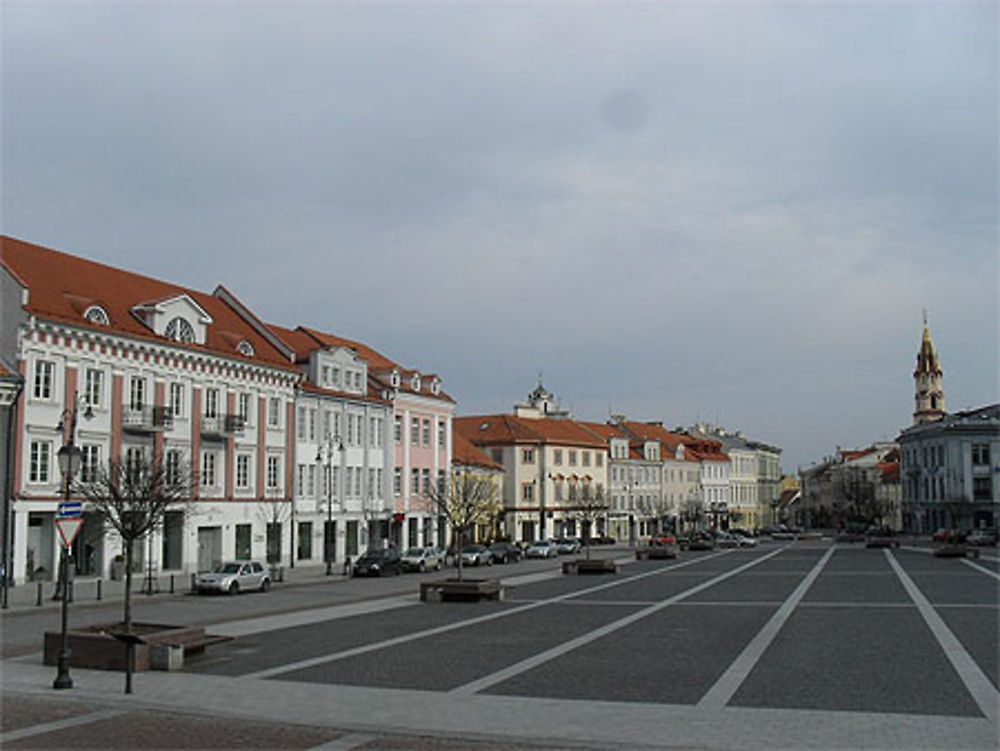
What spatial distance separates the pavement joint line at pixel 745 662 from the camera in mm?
15336

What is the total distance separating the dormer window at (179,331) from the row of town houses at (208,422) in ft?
0.32

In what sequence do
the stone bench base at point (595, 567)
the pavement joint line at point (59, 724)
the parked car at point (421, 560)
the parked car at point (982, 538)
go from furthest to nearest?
the parked car at point (982, 538) → the parked car at point (421, 560) → the stone bench base at point (595, 567) → the pavement joint line at point (59, 724)

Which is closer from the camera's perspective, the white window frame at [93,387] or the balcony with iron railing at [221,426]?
the white window frame at [93,387]

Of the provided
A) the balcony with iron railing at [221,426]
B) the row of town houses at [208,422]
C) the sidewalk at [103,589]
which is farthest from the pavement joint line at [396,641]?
the balcony with iron railing at [221,426]

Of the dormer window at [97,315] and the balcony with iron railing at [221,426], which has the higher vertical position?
the dormer window at [97,315]

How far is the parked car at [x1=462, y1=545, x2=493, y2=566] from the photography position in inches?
2222

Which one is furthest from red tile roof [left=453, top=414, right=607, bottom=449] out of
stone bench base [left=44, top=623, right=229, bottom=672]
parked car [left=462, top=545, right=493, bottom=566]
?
stone bench base [left=44, top=623, right=229, bottom=672]

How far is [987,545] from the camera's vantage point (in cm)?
8412

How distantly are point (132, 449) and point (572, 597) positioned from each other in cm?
2076

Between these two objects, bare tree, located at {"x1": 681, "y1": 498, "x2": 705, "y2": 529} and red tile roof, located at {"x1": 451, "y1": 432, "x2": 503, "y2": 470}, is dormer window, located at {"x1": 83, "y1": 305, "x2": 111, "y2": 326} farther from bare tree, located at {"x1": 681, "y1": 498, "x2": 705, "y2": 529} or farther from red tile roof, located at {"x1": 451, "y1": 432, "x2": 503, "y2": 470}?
bare tree, located at {"x1": 681, "y1": 498, "x2": 705, "y2": 529}

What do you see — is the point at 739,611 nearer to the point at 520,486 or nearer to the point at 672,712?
the point at 672,712

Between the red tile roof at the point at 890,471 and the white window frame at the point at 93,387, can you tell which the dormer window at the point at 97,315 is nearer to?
the white window frame at the point at 93,387

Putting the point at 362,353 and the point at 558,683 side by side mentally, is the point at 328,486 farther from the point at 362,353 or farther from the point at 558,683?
the point at 558,683

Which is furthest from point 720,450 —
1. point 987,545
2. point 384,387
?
point 384,387
